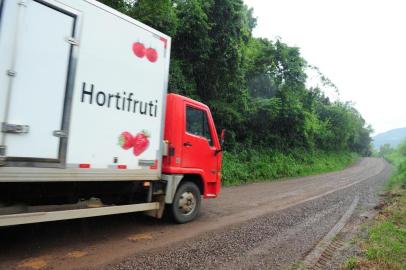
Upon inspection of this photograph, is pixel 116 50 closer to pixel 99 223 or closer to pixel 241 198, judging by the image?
pixel 99 223

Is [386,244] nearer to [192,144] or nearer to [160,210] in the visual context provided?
[192,144]

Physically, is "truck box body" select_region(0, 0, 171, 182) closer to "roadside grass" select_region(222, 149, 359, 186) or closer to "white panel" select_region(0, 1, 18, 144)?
"white panel" select_region(0, 1, 18, 144)

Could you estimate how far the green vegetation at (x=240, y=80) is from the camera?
12.7 metres

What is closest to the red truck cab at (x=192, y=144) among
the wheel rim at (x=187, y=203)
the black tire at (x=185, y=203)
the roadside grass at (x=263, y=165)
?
the black tire at (x=185, y=203)

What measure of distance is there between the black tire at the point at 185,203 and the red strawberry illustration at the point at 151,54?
247 cm

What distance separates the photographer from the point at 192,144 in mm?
6551

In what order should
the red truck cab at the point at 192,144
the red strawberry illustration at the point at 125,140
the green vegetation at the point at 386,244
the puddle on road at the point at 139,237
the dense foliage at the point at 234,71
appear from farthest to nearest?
the dense foliage at the point at 234,71
the red truck cab at the point at 192,144
the puddle on road at the point at 139,237
the red strawberry illustration at the point at 125,140
the green vegetation at the point at 386,244

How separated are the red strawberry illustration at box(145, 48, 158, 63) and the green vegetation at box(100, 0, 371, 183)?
18.7 ft

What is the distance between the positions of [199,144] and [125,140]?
1965 mm

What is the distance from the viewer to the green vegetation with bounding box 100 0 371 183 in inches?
499

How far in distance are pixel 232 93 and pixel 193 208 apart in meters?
9.76

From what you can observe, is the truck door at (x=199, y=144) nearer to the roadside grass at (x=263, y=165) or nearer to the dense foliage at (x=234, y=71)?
the dense foliage at (x=234, y=71)

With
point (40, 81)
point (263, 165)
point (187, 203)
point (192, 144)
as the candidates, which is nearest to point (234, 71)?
point (263, 165)

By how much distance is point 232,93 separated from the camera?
15695 millimetres
